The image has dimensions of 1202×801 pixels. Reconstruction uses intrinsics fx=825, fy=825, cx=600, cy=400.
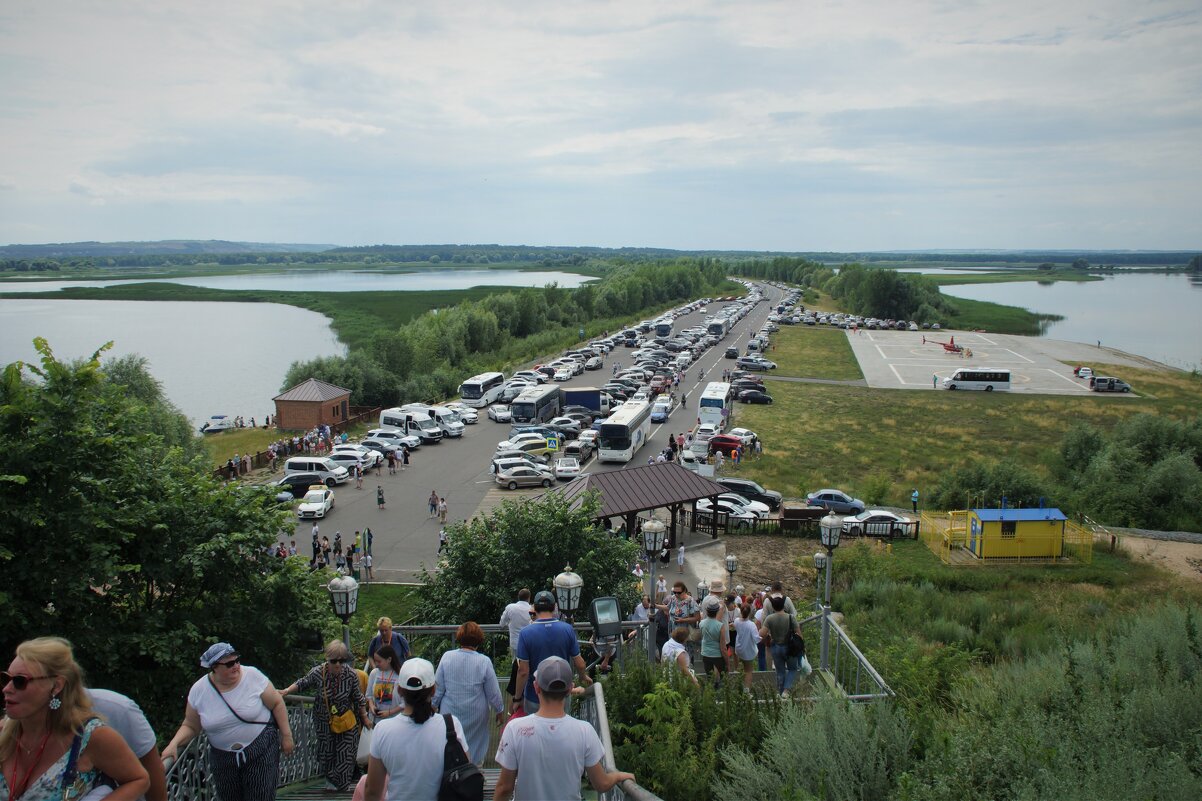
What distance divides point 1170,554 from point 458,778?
2731cm

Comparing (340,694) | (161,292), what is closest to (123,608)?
(340,694)

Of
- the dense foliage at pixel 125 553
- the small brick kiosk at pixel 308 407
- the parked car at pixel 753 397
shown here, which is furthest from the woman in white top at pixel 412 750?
the parked car at pixel 753 397

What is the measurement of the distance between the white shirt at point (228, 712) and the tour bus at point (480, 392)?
4358cm

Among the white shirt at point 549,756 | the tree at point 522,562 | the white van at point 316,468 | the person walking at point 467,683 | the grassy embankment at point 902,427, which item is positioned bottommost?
the grassy embankment at point 902,427

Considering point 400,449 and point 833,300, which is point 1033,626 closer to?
point 400,449

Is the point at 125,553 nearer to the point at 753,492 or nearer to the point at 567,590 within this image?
the point at 567,590

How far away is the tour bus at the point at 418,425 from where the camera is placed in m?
41.0

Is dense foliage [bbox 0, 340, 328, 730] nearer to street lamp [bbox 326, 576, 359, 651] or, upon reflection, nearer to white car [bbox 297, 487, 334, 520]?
street lamp [bbox 326, 576, 359, 651]

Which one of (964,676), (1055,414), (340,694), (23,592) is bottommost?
(1055,414)

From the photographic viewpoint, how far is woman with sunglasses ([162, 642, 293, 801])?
5.50 m

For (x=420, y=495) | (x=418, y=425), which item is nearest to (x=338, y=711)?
(x=420, y=495)

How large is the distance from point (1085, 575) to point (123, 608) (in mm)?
23205

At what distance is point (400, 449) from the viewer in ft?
119

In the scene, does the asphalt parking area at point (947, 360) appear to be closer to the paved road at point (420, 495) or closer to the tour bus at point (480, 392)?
the paved road at point (420, 495)
